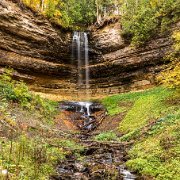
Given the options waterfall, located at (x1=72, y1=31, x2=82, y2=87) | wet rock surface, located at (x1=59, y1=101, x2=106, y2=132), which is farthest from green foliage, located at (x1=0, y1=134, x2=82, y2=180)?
waterfall, located at (x1=72, y1=31, x2=82, y2=87)

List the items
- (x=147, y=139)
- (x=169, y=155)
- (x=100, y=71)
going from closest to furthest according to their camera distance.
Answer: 1. (x=169, y=155)
2. (x=147, y=139)
3. (x=100, y=71)

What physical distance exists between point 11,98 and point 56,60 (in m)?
12.4

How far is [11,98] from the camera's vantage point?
20344mm

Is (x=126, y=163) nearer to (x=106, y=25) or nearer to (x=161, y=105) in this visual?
(x=161, y=105)

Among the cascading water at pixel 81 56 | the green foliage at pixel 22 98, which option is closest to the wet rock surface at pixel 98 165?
the green foliage at pixel 22 98

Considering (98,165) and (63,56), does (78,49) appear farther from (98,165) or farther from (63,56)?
(98,165)

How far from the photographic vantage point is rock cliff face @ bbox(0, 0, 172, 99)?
2756 centimetres

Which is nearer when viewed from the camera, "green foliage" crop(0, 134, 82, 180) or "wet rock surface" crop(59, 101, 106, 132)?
"green foliage" crop(0, 134, 82, 180)

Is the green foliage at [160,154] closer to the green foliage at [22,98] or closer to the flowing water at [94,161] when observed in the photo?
the flowing water at [94,161]

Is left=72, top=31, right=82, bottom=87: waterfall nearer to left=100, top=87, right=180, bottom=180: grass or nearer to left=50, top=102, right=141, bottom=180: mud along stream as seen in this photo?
left=100, top=87, right=180, bottom=180: grass

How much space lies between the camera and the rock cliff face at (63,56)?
27562 mm

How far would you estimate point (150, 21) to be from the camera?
30266mm

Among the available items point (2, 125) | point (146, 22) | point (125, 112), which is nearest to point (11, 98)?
point (2, 125)

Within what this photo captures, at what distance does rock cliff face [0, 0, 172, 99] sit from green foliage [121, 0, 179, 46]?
3.23 feet
